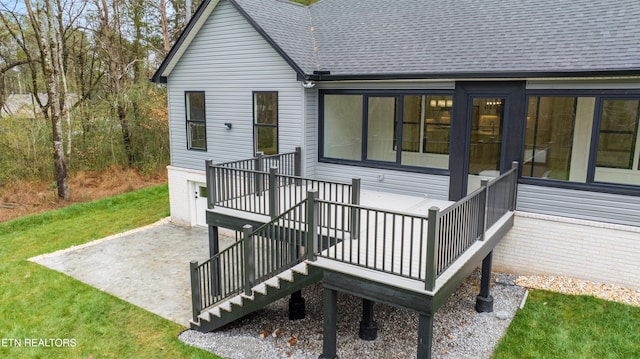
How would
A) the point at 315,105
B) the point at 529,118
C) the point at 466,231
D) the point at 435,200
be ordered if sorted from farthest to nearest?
the point at 315,105
the point at 435,200
the point at 529,118
the point at 466,231

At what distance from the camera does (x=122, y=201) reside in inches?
611

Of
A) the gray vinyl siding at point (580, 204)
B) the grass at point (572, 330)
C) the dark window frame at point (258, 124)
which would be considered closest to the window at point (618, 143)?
the gray vinyl siding at point (580, 204)

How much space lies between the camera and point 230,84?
1106 cm

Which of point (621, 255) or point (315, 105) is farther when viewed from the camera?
point (315, 105)

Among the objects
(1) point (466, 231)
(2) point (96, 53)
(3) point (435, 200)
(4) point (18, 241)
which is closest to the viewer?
(1) point (466, 231)

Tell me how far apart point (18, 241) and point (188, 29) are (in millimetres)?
7287

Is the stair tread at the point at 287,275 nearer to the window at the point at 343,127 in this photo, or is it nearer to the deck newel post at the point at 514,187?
the window at the point at 343,127

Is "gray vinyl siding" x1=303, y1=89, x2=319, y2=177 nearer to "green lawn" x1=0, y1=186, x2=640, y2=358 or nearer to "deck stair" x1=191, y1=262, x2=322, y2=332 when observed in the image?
"deck stair" x1=191, y1=262, x2=322, y2=332

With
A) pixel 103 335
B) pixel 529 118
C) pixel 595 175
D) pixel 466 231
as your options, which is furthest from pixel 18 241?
pixel 595 175

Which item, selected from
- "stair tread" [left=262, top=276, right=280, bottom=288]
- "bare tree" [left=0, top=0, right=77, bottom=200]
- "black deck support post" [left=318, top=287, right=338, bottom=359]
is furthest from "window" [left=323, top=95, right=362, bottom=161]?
"bare tree" [left=0, top=0, right=77, bottom=200]

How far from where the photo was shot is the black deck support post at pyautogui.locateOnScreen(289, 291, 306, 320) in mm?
7539

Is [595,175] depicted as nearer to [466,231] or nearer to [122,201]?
[466,231]

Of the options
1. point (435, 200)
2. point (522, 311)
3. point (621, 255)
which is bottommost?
point (522, 311)

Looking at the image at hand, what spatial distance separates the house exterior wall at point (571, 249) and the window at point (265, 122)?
217 inches
